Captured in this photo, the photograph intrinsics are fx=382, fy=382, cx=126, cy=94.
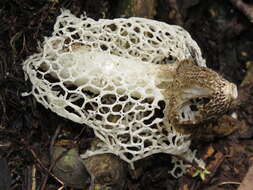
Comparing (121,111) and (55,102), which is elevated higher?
(121,111)

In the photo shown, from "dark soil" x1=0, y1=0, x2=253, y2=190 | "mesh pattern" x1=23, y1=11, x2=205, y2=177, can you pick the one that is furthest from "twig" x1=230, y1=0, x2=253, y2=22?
"mesh pattern" x1=23, y1=11, x2=205, y2=177

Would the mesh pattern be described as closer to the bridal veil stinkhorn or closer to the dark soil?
the bridal veil stinkhorn

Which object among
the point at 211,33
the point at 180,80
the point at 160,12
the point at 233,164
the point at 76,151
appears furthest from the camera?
Result: the point at 211,33

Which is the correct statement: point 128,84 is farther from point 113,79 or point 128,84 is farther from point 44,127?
point 44,127

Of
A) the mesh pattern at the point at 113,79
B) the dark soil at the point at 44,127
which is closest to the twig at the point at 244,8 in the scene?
the dark soil at the point at 44,127

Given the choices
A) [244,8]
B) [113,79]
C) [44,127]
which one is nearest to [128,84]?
[113,79]

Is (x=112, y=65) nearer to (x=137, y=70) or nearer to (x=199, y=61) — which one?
(x=137, y=70)

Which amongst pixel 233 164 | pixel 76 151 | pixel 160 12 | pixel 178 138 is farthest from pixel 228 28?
pixel 76 151
